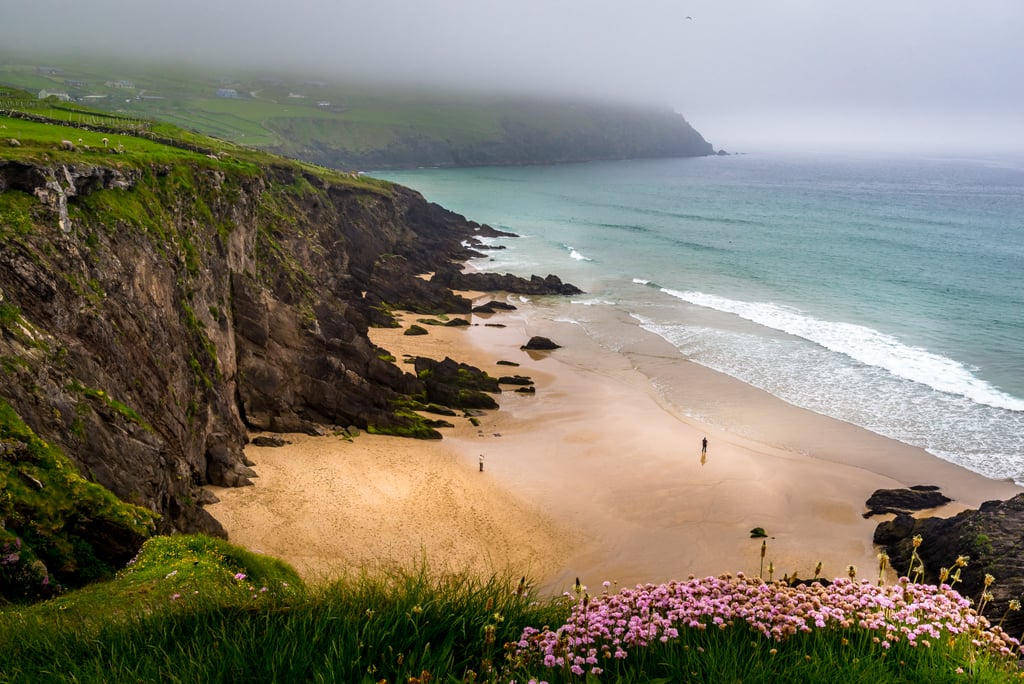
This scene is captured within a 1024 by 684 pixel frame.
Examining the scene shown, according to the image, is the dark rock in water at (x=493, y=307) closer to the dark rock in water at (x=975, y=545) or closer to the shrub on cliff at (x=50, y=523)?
the dark rock in water at (x=975, y=545)

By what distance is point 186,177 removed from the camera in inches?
1297

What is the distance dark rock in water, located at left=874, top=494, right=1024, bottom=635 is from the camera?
2200 cm

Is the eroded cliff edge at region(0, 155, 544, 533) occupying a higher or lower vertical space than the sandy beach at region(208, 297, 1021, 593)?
higher

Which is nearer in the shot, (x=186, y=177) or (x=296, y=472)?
(x=296, y=472)

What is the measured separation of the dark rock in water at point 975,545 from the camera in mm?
22000

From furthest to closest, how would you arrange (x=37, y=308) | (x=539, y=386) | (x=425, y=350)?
(x=425, y=350) < (x=539, y=386) < (x=37, y=308)

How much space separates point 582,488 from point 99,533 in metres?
19.5

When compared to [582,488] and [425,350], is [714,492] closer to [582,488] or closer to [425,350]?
[582,488]

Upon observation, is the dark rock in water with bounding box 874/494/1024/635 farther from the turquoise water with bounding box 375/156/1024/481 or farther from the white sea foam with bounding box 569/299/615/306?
the white sea foam with bounding box 569/299/615/306

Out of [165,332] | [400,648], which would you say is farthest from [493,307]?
[400,648]

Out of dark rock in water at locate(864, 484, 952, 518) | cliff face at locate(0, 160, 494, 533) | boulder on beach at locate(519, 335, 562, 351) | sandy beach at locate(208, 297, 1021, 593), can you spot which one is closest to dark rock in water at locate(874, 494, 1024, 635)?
sandy beach at locate(208, 297, 1021, 593)

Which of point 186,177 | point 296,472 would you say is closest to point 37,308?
point 296,472

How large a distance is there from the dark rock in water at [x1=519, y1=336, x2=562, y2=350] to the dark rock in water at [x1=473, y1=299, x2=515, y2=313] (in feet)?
35.3

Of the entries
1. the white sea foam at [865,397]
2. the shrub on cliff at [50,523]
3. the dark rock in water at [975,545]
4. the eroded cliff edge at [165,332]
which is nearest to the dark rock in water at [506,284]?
the white sea foam at [865,397]
